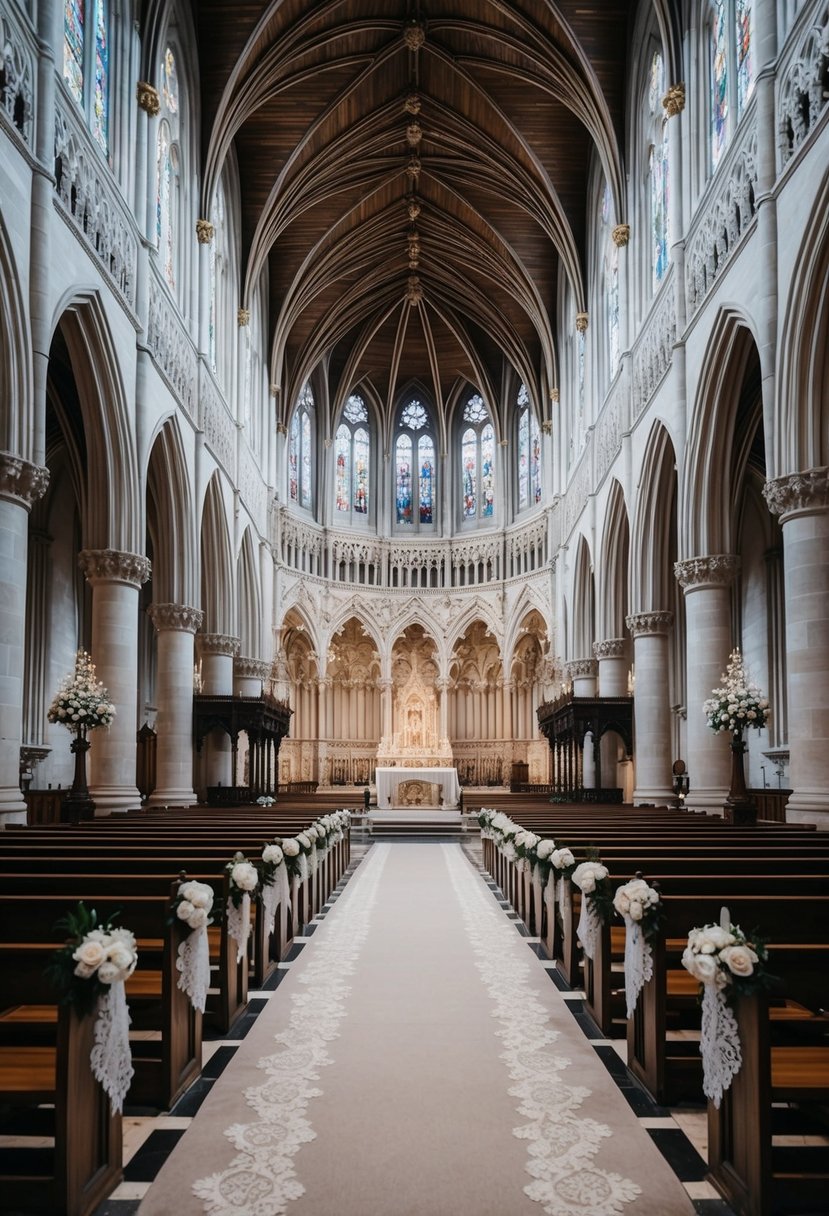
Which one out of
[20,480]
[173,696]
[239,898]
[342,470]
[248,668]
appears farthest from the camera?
[342,470]

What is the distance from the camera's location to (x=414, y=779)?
3759 cm

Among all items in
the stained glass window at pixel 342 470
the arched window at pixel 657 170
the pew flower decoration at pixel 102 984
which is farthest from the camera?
the stained glass window at pixel 342 470

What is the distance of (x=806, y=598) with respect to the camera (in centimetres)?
1351

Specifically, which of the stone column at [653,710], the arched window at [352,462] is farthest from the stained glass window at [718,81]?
the arched window at [352,462]

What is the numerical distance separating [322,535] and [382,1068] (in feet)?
118

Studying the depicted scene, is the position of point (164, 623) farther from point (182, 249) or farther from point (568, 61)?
point (568, 61)

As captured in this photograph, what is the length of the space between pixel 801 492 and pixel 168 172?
1554 centimetres

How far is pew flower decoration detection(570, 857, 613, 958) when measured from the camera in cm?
740

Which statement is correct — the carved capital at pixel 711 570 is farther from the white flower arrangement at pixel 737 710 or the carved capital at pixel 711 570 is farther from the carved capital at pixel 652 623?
the carved capital at pixel 652 623

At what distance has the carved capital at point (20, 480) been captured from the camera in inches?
501

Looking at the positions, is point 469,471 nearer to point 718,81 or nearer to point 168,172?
point 168,172

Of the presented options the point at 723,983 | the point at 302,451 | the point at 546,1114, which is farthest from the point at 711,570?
the point at 302,451

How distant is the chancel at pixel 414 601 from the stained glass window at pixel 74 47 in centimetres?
17

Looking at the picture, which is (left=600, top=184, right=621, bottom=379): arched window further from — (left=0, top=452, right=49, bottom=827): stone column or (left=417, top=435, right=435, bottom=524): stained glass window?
(left=0, top=452, right=49, bottom=827): stone column
